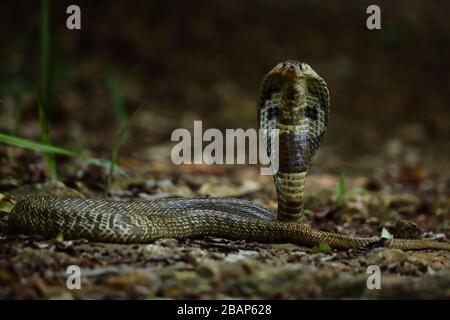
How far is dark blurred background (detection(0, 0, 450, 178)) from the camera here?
39.8ft

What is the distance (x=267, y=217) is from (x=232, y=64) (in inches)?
379

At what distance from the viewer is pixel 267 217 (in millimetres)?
5527

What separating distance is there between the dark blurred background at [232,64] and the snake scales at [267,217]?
594 cm

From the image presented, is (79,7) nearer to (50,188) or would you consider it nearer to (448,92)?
(448,92)

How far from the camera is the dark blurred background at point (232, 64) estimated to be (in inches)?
477

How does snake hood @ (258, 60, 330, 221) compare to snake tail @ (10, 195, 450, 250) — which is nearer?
snake tail @ (10, 195, 450, 250)

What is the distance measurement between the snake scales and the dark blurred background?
5936 mm

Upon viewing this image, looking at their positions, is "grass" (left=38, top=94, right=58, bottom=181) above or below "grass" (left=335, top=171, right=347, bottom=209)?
above

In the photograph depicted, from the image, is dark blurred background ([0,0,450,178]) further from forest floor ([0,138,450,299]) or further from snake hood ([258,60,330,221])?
forest floor ([0,138,450,299])

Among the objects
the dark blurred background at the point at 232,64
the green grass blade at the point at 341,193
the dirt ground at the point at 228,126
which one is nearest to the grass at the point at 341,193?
the green grass blade at the point at 341,193

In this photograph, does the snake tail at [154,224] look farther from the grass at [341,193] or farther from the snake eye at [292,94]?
the grass at [341,193]

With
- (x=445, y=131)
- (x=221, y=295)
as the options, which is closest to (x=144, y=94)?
(x=445, y=131)

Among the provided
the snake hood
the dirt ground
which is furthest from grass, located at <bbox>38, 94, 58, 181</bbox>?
the snake hood
